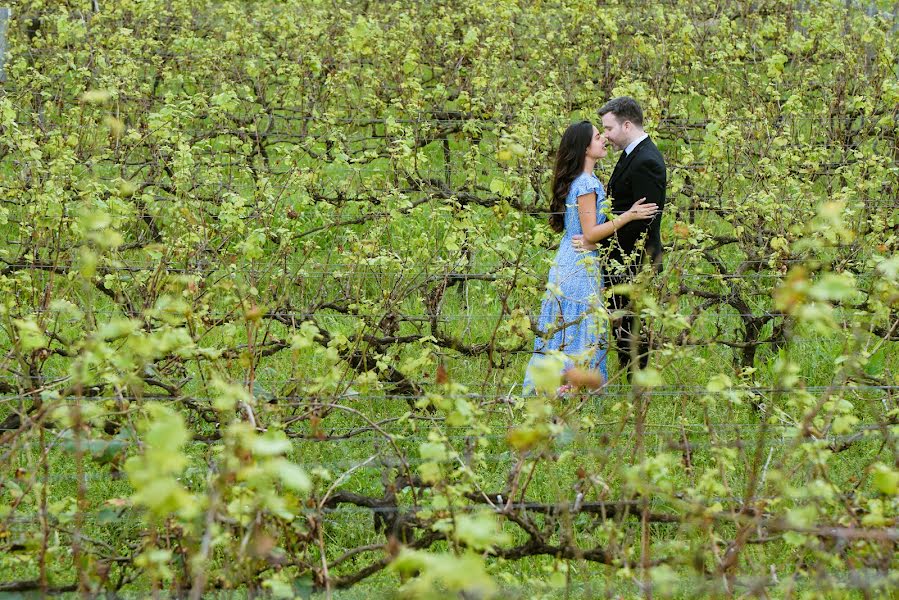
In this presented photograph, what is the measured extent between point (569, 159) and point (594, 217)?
1.05 ft

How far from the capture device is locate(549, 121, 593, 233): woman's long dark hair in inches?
192

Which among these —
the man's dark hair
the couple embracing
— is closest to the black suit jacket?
the couple embracing

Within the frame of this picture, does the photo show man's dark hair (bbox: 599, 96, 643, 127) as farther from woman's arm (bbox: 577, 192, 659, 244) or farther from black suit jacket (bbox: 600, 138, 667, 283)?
woman's arm (bbox: 577, 192, 659, 244)

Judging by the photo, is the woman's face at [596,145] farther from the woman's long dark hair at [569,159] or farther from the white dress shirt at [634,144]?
the white dress shirt at [634,144]

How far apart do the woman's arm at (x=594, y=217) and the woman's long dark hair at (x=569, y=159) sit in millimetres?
143

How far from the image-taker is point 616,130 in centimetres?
491

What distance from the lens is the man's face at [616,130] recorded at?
16.1 feet

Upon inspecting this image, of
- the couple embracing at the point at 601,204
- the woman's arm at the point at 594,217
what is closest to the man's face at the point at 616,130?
the couple embracing at the point at 601,204

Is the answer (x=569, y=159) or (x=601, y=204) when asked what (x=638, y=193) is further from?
(x=569, y=159)

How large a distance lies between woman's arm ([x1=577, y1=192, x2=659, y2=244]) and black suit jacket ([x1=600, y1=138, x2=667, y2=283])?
0.06 meters

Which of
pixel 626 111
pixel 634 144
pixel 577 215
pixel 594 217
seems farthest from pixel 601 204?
pixel 626 111

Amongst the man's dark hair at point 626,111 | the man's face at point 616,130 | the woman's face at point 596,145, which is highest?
the man's dark hair at point 626,111

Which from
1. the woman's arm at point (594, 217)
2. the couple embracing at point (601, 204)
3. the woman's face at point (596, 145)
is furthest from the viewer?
the woman's face at point (596, 145)

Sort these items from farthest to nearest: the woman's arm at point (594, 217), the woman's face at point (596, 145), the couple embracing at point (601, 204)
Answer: the woman's face at point (596, 145) → the couple embracing at point (601, 204) → the woman's arm at point (594, 217)
